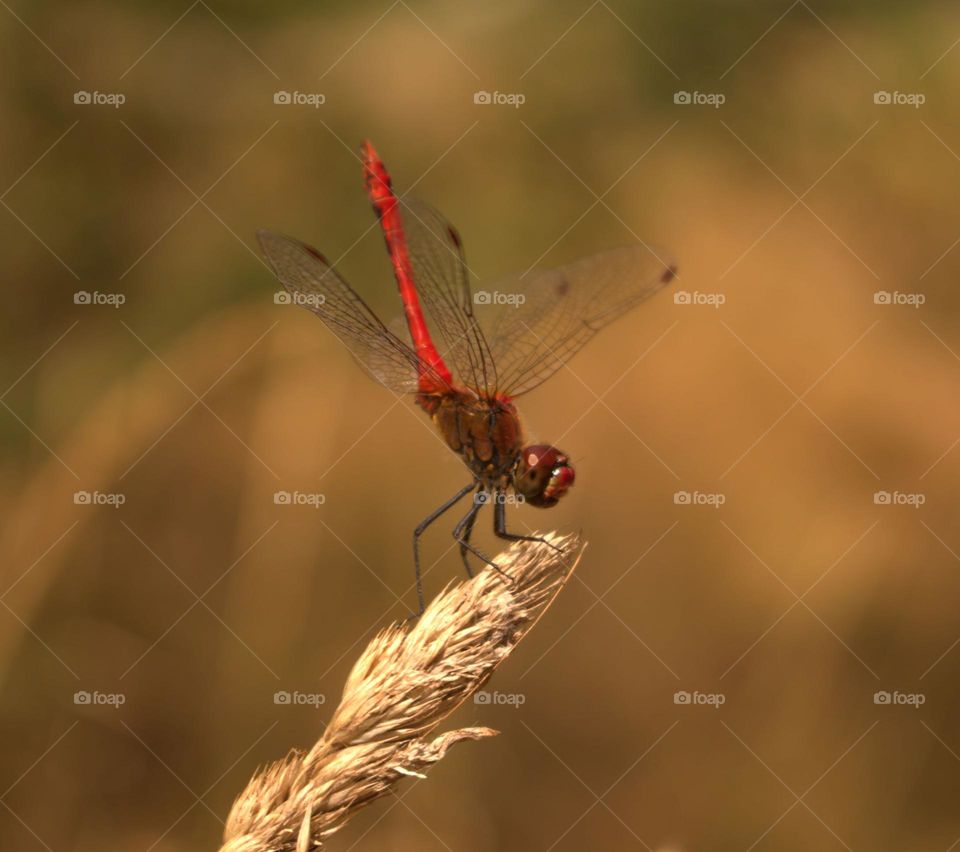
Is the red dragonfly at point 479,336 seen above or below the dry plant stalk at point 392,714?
above

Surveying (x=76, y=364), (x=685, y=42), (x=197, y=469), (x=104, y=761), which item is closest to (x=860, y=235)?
(x=685, y=42)

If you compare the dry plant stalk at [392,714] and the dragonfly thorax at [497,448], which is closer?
the dry plant stalk at [392,714]

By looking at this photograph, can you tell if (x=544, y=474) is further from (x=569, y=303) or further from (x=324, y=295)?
(x=324, y=295)

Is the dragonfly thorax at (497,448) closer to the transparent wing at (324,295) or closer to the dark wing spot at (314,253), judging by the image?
the transparent wing at (324,295)

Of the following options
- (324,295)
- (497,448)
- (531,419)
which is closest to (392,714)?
(497,448)

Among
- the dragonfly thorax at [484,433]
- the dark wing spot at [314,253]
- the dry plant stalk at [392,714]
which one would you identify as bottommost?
the dry plant stalk at [392,714]

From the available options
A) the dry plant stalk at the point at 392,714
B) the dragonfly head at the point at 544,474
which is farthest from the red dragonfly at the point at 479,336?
the dry plant stalk at the point at 392,714

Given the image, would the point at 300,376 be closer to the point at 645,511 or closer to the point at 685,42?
the point at 645,511
